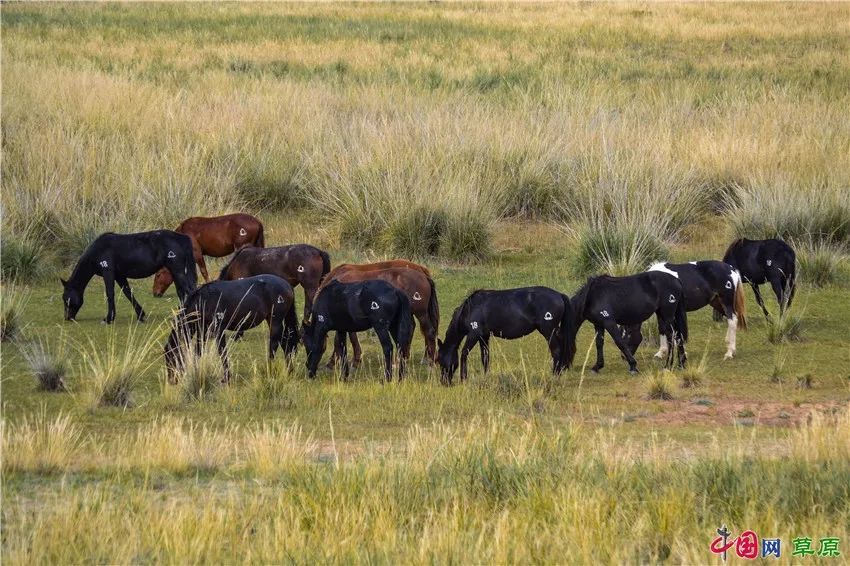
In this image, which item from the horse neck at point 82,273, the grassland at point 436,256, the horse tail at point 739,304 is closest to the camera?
the grassland at point 436,256

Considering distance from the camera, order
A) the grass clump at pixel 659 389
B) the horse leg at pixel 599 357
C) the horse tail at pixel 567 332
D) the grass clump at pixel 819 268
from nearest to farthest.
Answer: the grass clump at pixel 659 389
the horse tail at pixel 567 332
the horse leg at pixel 599 357
the grass clump at pixel 819 268

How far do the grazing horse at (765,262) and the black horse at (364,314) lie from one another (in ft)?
15.1

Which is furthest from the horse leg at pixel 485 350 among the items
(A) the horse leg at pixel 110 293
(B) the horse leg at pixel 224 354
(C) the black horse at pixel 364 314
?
(A) the horse leg at pixel 110 293

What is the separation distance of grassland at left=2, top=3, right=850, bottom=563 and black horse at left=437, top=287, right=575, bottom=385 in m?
0.27

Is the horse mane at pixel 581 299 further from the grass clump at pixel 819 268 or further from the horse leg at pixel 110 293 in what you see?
the grass clump at pixel 819 268

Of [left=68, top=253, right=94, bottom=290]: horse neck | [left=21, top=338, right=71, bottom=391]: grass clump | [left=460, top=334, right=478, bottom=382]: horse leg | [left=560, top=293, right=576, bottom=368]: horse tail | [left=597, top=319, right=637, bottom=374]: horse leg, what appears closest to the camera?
[left=21, top=338, right=71, bottom=391]: grass clump

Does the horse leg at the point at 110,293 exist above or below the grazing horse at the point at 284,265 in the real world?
below

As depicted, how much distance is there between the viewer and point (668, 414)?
1073cm

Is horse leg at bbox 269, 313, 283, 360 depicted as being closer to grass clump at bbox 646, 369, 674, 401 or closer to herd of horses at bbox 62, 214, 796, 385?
herd of horses at bbox 62, 214, 796, 385

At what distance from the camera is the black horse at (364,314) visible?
1173 cm

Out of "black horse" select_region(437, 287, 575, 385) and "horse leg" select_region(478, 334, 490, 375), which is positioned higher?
"black horse" select_region(437, 287, 575, 385)

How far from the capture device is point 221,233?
640 inches

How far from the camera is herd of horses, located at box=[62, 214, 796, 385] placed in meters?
11.8

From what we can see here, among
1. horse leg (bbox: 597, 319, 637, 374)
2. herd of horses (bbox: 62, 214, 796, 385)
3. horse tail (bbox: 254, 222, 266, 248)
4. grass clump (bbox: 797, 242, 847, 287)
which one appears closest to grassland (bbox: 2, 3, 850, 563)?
grass clump (bbox: 797, 242, 847, 287)
